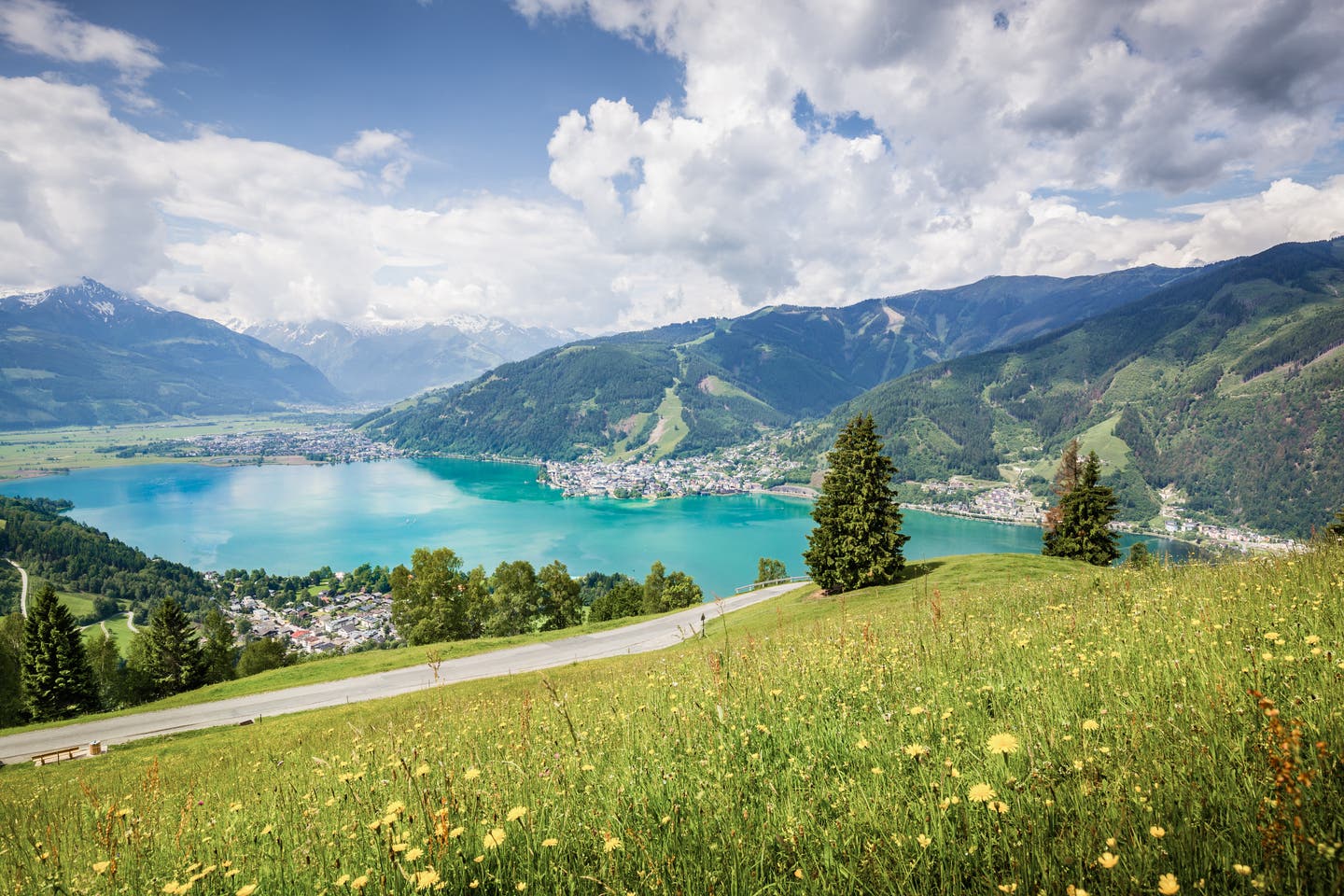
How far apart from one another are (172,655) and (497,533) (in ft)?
348

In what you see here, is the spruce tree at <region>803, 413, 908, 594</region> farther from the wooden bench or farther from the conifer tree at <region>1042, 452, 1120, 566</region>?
the wooden bench

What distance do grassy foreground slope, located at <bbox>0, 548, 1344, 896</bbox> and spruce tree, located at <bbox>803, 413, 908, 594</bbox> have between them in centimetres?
2319

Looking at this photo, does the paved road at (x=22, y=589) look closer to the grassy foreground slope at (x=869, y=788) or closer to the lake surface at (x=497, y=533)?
the lake surface at (x=497, y=533)

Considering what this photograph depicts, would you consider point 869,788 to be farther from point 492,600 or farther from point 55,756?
point 492,600

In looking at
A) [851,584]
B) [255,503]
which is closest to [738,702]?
[851,584]

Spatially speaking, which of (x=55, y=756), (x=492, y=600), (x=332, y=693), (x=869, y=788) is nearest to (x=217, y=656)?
(x=492, y=600)

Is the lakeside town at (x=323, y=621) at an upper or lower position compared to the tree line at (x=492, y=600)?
lower

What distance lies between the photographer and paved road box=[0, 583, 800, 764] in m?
22.3

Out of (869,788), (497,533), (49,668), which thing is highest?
(869,788)

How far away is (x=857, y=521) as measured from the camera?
2961cm

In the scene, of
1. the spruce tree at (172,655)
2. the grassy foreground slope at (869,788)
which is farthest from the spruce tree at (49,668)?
the grassy foreground slope at (869,788)

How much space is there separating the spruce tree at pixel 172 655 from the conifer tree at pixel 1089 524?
55999 mm

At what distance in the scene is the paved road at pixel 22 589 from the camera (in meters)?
93.3

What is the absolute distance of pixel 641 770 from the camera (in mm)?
3805
